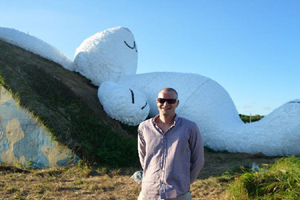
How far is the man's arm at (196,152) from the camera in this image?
2.24 metres

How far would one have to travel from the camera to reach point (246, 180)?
12.7 ft

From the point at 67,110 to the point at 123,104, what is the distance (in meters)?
1.50

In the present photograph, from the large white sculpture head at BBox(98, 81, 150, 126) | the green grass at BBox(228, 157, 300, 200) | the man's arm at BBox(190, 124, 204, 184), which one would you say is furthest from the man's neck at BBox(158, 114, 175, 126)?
the large white sculpture head at BBox(98, 81, 150, 126)

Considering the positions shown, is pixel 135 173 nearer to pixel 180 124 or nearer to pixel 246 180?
pixel 246 180

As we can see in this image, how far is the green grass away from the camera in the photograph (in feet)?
11.9

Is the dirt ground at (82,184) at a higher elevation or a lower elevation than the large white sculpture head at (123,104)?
lower

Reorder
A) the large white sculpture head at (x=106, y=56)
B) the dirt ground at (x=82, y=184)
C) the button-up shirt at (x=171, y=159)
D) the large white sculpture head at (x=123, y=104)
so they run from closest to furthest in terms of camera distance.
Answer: the button-up shirt at (x=171, y=159) → the dirt ground at (x=82, y=184) → the large white sculpture head at (x=123, y=104) → the large white sculpture head at (x=106, y=56)

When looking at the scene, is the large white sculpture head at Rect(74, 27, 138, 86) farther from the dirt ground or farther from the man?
the man

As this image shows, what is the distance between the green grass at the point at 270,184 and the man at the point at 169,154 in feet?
6.12

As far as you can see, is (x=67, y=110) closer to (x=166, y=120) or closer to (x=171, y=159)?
(x=166, y=120)

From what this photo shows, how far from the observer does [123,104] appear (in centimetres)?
758

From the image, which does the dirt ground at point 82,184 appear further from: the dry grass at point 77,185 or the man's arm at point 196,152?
the man's arm at point 196,152

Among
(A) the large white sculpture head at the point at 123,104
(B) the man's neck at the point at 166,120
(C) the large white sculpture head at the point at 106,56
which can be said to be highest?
(C) the large white sculpture head at the point at 106,56

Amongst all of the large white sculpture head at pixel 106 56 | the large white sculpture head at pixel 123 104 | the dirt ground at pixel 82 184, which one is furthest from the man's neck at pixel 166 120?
the large white sculpture head at pixel 106 56
